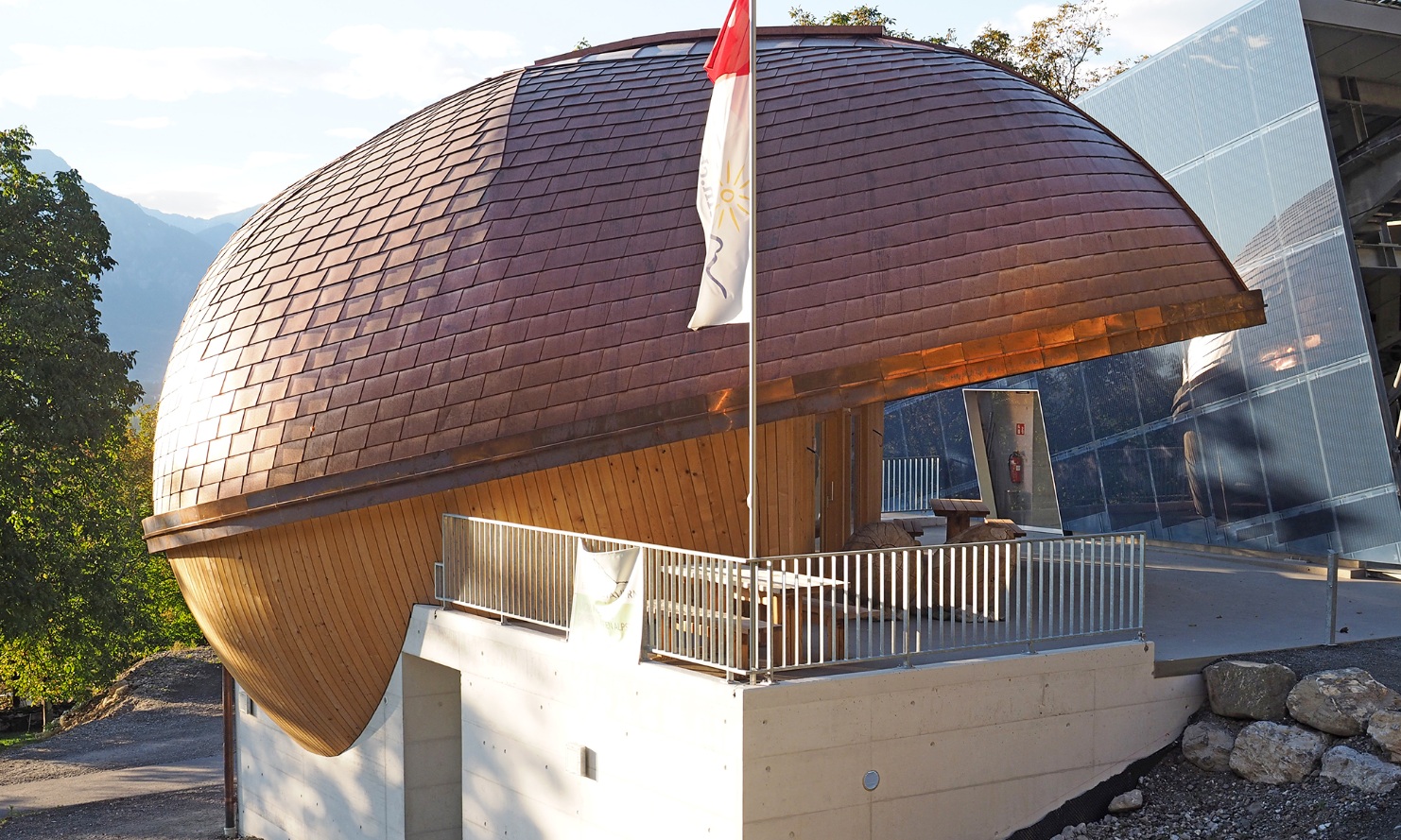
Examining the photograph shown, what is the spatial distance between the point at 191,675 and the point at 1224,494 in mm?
21959

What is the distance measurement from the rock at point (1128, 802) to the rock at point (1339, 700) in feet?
4.67

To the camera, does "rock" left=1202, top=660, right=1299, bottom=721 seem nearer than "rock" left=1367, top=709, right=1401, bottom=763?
No

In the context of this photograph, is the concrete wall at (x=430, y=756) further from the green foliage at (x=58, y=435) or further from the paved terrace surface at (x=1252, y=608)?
the green foliage at (x=58, y=435)

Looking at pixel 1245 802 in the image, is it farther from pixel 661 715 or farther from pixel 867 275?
pixel 867 275

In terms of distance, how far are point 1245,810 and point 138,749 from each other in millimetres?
19838

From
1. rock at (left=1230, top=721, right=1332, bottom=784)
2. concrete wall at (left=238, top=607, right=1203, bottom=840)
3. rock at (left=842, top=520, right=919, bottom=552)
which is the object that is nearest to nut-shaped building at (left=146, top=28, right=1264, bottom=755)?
rock at (left=842, top=520, right=919, bottom=552)

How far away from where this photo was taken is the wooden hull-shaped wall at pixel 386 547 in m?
11.6

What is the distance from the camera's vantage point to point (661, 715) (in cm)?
876

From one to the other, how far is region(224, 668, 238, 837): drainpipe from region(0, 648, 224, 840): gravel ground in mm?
320

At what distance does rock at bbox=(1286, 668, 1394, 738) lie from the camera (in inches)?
357

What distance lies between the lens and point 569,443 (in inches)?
428

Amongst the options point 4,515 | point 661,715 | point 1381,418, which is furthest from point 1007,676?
point 4,515

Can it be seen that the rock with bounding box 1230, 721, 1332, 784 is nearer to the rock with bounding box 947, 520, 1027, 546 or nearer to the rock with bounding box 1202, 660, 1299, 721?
the rock with bounding box 1202, 660, 1299, 721

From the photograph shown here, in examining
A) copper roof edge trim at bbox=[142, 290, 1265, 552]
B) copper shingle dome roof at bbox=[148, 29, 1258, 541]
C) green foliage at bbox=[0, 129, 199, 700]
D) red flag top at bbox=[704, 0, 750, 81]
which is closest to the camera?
red flag top at bbox=[704, 0, 750, 81]
